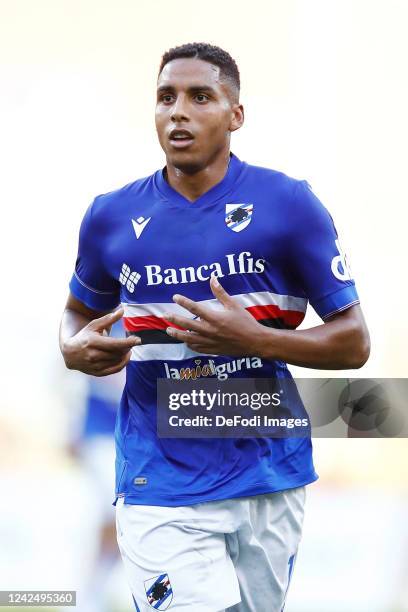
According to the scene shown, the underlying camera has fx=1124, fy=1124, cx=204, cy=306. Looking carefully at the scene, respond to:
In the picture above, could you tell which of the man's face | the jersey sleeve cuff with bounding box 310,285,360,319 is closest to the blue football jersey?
the jersey sleeve cuff with bounding box 310,285,360,319

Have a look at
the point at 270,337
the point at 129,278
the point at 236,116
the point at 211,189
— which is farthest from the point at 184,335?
the point at 236,116

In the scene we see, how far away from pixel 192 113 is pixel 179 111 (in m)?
0.04

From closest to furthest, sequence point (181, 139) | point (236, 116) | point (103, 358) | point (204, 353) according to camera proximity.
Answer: point (204, 353) → point (103, 358) → point (181, 139) → point (236, 116)

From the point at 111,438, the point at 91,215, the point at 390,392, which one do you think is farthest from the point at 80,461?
the point at 91,215

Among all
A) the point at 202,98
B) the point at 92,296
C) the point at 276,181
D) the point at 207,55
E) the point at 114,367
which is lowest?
the point at 114,367

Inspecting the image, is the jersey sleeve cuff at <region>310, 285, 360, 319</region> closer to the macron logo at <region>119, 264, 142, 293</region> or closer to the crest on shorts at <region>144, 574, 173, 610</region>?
the macron logo at <region>119, 264, 142, 293</region>

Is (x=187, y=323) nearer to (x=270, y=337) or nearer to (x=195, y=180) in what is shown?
(x=270, y=337)

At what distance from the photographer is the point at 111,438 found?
4762mm

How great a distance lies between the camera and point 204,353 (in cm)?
290

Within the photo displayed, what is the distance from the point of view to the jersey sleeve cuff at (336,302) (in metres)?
3.07

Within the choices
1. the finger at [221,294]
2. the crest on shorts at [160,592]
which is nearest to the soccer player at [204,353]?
the crest on shorts at [160,592]

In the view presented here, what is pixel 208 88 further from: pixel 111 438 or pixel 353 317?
pixel 111 438

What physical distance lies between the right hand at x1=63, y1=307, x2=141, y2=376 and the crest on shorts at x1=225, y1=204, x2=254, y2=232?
0.40 m

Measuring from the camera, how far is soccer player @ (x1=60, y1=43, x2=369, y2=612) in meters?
2.99
